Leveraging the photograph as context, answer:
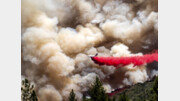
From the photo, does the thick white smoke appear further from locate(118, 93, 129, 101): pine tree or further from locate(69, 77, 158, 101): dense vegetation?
locate(118, 93, 129, 101): pine tree

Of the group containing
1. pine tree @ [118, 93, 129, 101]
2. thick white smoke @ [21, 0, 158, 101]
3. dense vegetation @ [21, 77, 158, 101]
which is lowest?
pine tree @ [118, 93, 129, 101]

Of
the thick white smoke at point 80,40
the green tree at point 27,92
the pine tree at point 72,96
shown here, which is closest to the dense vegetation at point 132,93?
the thick white smoke at point 80,40

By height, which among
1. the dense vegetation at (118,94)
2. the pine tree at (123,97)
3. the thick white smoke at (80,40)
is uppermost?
the thick white smoke at (80,40)

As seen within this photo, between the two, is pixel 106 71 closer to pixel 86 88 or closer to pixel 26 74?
pixel 86 88

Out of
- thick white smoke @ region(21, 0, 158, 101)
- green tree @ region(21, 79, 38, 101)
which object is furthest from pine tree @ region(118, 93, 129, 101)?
green tree @ region(21, 79, 38, 101)

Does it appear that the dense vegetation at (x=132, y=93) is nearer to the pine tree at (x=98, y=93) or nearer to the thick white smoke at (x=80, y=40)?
the pine tree at (x=98, y=93)

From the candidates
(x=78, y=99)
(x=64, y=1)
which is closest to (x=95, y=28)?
(x=64, y=1)
